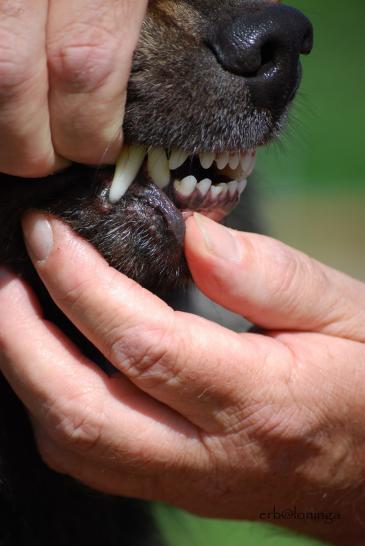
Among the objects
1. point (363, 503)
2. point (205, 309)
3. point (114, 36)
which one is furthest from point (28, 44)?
point (363, 503)

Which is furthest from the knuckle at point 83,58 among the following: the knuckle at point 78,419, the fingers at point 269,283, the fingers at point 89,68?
the knuckle at point 78,419

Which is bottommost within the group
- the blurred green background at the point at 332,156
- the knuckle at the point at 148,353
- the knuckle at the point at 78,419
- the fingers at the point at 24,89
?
the blurred green background at the point at 332,156

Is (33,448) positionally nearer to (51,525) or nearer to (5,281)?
(51,525)

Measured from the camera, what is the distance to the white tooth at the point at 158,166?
1.07m

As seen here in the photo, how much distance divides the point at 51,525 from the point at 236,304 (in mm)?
458

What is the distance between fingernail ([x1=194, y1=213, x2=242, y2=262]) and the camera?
1.03 meters

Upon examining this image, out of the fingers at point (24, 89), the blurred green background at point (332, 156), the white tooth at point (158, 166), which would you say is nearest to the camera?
the fingers at point (24, 89)

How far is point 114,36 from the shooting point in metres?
0.90

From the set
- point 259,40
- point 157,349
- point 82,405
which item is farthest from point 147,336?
point 259,40

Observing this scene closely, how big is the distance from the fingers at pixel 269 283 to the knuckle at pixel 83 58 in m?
0.24

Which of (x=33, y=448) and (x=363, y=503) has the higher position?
(x=363, y=503)

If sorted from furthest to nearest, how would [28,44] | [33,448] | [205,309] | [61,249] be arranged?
1. [205,309]
2. [33,448]
3. [61,249]
4. [28,44]

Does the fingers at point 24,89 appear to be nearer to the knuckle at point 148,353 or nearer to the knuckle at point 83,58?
the knuckle at point 83,58

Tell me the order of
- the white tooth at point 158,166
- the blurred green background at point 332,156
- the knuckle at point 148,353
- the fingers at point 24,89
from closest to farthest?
1. the fingers at point 24,89
2. the knuckle at point 148,353
3. the white tooth at point 158,166
4. the blurred green background at point 332,156
